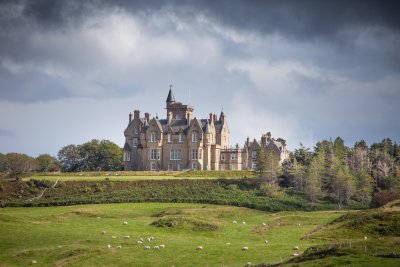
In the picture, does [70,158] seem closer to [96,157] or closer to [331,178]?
[96,157]

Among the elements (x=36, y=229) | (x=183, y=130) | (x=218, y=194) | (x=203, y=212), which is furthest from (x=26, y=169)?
(x=36, y=229)

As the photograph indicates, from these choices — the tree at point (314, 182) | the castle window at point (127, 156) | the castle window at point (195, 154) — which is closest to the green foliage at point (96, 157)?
the castle window at point (127, 156)

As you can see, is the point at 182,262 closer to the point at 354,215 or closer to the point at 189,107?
the point at 354,215

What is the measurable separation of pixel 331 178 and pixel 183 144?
3169cm

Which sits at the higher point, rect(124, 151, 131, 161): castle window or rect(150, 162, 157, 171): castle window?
rect(124, 151, 131, 161): castle window

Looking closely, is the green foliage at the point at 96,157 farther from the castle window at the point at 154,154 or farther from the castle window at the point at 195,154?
the castle window at the point at 195,154

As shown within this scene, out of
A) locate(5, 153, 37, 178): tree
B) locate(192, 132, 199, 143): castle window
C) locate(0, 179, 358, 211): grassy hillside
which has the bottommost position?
locate(0, 179, 358, 211): grassy hillside

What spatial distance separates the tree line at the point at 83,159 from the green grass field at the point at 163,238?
195 feet

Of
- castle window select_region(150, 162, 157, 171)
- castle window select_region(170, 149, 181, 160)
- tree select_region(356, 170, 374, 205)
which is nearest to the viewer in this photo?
tree select_region(356, 170, 374, 205)

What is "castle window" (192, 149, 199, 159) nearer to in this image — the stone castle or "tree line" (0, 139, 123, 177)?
the stone castle

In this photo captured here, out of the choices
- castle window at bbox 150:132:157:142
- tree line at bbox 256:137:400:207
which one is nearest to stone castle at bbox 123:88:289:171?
castle window at bbox 150:132:157:142

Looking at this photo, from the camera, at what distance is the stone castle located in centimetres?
10612

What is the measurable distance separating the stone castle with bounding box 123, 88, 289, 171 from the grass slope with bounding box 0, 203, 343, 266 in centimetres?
3797

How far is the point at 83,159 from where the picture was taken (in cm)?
13250
